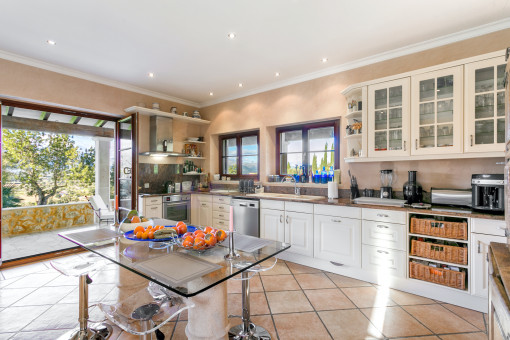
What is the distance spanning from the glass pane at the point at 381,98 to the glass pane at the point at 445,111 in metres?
0.52

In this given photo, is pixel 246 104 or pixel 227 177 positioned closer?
pixel 246 104

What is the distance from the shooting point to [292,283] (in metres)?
2.75

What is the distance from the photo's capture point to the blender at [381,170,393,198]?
293 cm

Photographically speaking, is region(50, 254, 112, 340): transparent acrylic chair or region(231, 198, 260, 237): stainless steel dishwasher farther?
region(231, 198, 260, 237): stainless steel dishwasher

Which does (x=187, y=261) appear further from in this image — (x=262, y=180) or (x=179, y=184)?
(x=179, y=184)

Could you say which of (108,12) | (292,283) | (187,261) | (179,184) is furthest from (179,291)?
(179,184)

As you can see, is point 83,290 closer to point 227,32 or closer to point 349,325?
point 349,325

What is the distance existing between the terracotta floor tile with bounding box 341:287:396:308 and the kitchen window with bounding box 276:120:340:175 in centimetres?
176

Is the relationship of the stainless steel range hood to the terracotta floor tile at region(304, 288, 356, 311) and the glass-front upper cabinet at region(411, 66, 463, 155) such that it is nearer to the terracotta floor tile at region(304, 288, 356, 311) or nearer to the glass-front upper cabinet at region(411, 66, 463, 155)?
the terracotta floor tile at region(304, 288, 356, 311)

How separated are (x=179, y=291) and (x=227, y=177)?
4.12 m

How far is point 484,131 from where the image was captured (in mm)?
2318

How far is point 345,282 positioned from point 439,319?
0.89 meters

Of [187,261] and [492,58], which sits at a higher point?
[492,58]

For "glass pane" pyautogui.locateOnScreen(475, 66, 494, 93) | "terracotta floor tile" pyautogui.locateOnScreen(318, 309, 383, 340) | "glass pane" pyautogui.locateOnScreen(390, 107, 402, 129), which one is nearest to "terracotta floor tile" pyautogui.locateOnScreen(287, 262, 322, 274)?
"terracotta floor tile" pyautogui.locateOnScreen(318, 309, 383, 340)
